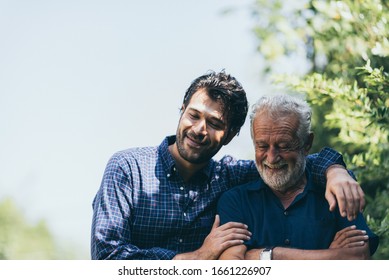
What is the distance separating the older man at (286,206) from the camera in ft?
10.2

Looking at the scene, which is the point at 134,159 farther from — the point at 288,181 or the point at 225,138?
the point at 288,181

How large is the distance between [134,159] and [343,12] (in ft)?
5.85

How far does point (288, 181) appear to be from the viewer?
3.28m

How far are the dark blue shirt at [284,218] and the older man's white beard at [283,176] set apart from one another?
0.06m

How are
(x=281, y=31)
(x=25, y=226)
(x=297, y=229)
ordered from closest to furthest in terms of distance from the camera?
(x=297, y=229)
(x=281, y=31)
(x=25, y=226)

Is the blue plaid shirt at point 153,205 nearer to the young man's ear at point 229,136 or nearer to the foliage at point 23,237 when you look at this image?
the young man's ear at point 229,136

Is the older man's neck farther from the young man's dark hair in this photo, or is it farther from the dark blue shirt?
the young man's dark hair

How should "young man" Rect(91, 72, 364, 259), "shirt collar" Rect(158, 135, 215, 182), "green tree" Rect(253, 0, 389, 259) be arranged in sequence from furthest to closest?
1. "green tree" Rect(253, 0, 389, 259)
2. "shirt collar" Rect(158, 135, 215, 182)
3. "young man" Rect(91, 72, 364, 259)

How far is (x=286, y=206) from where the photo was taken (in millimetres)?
3295

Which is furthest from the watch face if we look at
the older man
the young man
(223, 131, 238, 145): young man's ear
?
(223, 131, 238, 145): young man's ear

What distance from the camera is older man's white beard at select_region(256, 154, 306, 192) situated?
326 cm

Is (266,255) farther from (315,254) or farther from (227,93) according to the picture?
(227,93)

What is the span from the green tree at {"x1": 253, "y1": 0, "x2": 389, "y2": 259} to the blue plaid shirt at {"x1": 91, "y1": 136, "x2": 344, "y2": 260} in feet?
2.44
